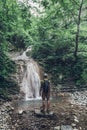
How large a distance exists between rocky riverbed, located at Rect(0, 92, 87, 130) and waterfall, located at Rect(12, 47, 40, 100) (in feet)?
8.09

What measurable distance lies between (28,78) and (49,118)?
6.84m

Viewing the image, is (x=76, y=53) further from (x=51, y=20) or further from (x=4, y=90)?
(x=4, y=90)

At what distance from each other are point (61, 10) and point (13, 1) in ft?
37.5

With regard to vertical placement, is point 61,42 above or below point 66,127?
above

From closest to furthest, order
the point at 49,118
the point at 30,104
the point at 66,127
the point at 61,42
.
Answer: the point at 66,127, the point at 49,118, the point at 30,104, the point at 61,42

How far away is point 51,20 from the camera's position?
20797mm

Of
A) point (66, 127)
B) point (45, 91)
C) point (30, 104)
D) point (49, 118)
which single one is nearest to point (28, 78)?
point (30, 104)

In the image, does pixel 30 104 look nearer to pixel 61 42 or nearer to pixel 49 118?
pixel 49 118

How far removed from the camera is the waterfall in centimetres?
1675

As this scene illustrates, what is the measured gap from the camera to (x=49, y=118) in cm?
1131

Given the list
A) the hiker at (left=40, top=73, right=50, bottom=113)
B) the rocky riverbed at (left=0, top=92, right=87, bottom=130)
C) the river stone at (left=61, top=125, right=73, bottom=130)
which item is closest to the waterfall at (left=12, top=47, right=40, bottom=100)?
the rocky riverbed at (left=0, top=92, right=87, bottom=130)

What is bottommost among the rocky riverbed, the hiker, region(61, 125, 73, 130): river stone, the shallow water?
the shallow water

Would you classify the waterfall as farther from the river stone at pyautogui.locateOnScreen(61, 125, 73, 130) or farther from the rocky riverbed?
the river stone at pyautogui.locateOnScreen(61, 125, 73, 130)

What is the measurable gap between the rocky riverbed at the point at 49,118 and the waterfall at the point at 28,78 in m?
2.47
